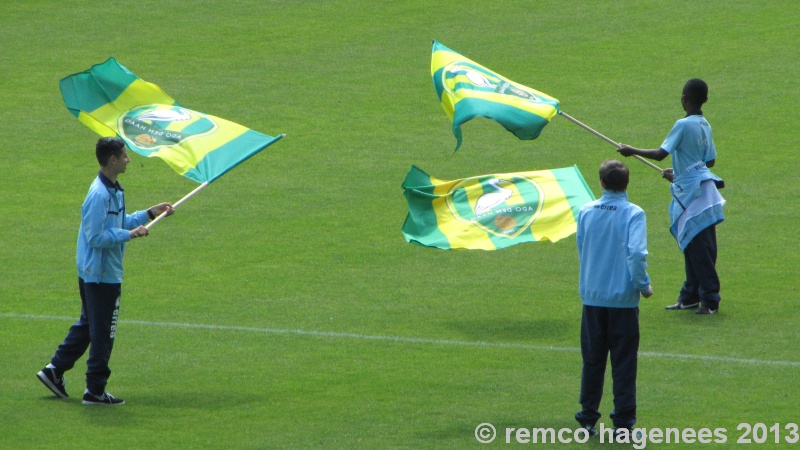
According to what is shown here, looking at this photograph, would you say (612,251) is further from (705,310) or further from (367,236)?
(367,236)

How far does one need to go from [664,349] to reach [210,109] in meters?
10.9

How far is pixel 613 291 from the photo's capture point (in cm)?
872

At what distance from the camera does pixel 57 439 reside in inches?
355

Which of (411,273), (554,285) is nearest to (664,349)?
(554,285)

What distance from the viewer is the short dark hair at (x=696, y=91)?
1202 centimetres

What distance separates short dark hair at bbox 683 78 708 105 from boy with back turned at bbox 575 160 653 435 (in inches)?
140

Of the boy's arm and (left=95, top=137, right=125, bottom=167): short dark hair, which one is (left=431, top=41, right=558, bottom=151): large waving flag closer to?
the boy's arm

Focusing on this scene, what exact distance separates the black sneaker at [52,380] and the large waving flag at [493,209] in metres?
3.47

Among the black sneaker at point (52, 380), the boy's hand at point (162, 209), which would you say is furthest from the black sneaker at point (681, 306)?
the black sneaker at point (52, 380)

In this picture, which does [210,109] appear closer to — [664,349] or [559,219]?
[559,219]

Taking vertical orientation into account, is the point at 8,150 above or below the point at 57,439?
above

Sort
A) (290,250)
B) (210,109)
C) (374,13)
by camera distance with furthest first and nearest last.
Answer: (374,13) < (210,109) < (290,250)

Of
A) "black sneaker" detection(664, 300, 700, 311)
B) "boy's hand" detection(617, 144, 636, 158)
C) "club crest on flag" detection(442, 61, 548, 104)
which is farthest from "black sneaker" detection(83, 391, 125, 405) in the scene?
"black sneaker" detection(664, 300, 700, 311)

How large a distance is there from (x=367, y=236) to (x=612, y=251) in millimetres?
6696
